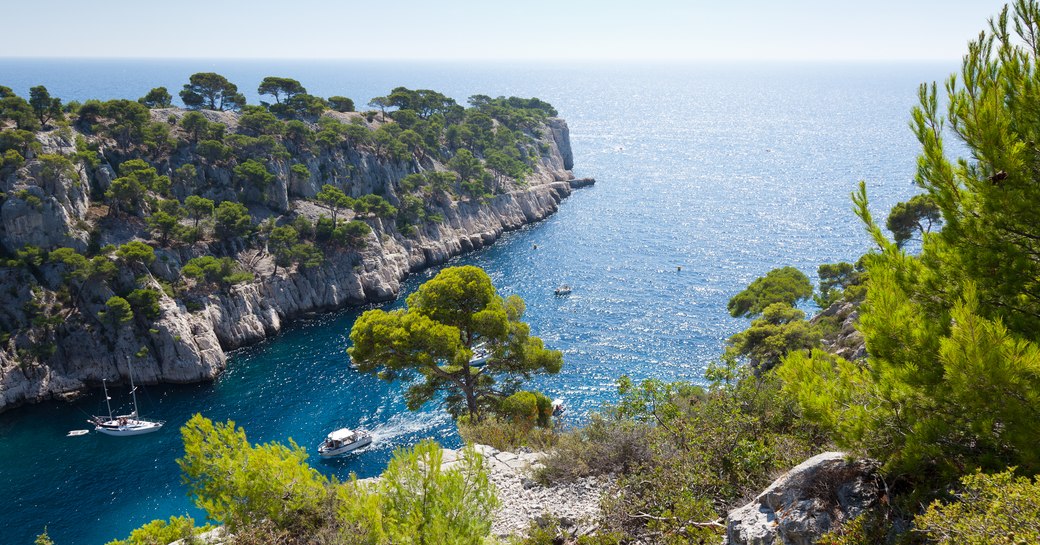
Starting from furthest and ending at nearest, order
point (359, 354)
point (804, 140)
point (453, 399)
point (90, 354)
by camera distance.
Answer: point (804, 140), point (90, 354), point (453, 399), point (359, 354)

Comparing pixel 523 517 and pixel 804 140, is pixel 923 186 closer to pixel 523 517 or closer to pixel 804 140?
pixel 523 517

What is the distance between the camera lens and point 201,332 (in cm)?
4903

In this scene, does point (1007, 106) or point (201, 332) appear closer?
point (1007, 106)

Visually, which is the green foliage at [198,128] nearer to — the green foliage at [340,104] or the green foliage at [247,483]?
the green foliage at [340,104]

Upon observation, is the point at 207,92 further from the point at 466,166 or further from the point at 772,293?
the point at 772,293

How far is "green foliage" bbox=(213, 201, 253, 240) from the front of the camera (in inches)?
2271

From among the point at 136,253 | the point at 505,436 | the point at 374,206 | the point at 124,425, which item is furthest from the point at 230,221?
the point at 505,436

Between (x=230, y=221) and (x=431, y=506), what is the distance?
5505 centimetres

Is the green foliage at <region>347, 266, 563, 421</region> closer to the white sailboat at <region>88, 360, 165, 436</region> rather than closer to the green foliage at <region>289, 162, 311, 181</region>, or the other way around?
the white sailboat at <region>88, 360, 165, 436</region>

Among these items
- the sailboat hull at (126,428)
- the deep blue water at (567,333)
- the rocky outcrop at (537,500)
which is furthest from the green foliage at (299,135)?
the rocky outcrop at (537,500)

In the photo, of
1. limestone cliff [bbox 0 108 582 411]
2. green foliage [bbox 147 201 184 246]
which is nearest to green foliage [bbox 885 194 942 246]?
limestone cliff [bbox 0 108 582 411]

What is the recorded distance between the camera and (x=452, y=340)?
80.4 ft

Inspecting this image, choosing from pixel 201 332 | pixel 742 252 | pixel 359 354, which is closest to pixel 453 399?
pixel 359 354

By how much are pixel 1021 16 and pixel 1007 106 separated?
1355 millimetres
